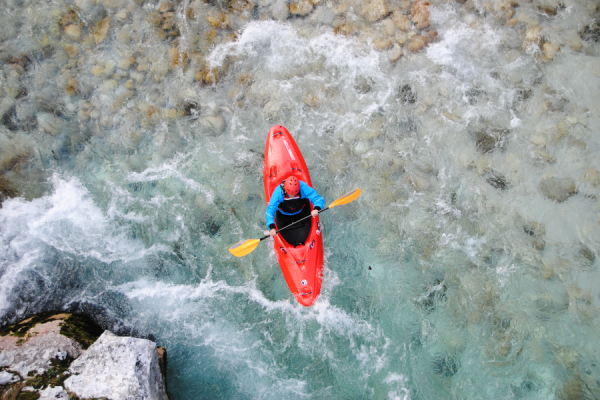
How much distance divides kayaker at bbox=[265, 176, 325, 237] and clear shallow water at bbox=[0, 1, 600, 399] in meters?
0.61

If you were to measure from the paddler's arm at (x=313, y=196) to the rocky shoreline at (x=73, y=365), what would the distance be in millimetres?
2769

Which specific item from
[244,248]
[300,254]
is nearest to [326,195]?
Answer: [300,254]

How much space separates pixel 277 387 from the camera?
4746mm

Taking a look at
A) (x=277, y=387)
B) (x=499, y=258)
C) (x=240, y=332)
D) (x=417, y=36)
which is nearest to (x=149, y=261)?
(x=240, y=332)

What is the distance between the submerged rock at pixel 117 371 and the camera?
4.08 m

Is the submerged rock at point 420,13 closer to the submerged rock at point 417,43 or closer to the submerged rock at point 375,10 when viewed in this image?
the submerged rock at point 417,43

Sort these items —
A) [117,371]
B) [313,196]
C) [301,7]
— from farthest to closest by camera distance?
[301,7] → [313,196] → [117,371]

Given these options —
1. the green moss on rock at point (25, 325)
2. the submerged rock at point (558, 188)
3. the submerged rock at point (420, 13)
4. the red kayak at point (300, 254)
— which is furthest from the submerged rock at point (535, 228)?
the green moss on rock at point (25, 325)

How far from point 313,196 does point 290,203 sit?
35 centimetres

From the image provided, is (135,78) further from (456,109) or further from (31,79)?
(456,109)

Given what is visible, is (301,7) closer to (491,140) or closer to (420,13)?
(420,13)

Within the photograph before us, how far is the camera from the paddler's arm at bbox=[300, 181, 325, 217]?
4883mm

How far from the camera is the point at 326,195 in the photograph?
558 centimetres

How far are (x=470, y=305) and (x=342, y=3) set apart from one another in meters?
5.37
